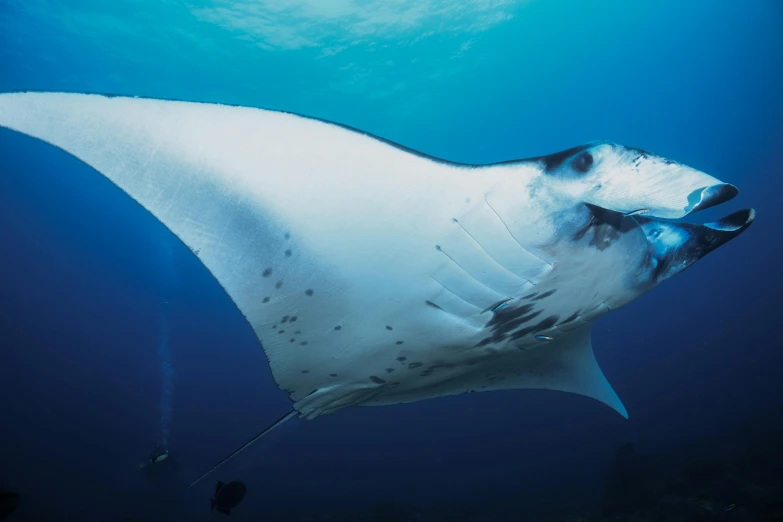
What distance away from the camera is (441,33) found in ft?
44.0

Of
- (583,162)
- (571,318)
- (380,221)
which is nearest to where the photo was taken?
(583,162)

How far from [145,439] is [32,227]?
540 inches

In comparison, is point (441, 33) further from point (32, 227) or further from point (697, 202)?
point (32, 227)

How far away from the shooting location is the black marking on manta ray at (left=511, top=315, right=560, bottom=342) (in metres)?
1.90

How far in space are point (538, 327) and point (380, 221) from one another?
3.45ft

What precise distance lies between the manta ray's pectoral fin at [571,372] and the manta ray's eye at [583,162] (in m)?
1.62

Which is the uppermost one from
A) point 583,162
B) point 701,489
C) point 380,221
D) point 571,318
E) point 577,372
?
point 380,221

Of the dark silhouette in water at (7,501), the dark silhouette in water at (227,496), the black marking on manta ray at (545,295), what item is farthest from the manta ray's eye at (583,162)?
the dark silhouette in water at (7,501)

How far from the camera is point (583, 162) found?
1.32 m

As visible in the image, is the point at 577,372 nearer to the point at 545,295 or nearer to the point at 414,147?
the point at 545,295

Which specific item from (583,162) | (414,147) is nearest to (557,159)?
(583,162)

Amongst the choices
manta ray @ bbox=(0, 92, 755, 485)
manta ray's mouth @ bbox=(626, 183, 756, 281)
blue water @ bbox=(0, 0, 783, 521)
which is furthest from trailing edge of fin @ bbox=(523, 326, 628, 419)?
blue water @ bbox=(0, 0, 783, 521)

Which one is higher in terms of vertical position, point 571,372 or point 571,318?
point 571,318

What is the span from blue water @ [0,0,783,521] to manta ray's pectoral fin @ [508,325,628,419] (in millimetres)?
8588
